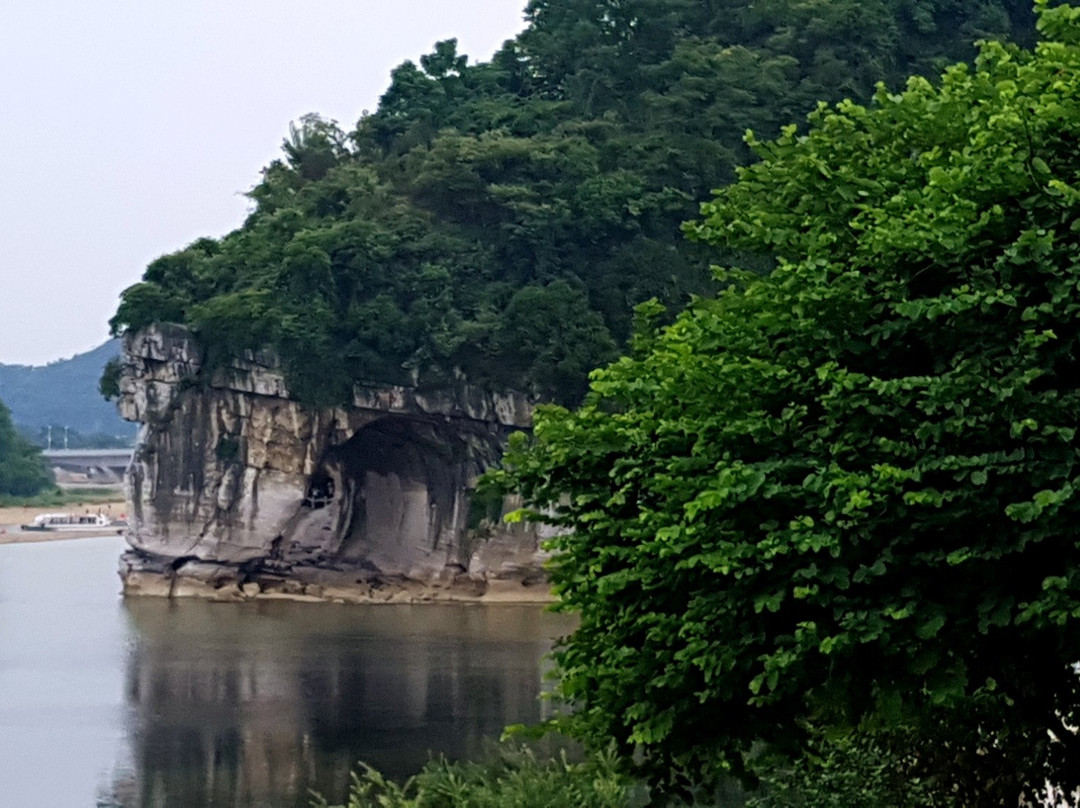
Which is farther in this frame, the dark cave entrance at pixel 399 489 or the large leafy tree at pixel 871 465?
the dark cave entrance at pixel 399 489

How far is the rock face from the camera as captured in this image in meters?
48.0

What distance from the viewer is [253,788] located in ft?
75.9

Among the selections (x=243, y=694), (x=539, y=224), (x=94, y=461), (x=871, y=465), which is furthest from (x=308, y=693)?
(x=94, y=461)

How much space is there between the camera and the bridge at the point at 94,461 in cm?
10031

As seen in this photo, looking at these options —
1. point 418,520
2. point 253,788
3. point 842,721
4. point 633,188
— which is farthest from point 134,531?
point 842,721

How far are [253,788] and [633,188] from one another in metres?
27.2

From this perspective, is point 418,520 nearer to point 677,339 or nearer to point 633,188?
point 633,188

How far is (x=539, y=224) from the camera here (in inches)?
1873

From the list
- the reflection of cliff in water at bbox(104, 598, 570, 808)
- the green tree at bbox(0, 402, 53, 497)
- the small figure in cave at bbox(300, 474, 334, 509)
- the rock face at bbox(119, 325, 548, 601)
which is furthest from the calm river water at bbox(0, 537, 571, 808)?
the green tree at bbox(0, 402, 53, 497)

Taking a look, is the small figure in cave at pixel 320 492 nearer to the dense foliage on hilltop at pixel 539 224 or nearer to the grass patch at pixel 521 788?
the dense foliage on hilltop at pixel 539 224

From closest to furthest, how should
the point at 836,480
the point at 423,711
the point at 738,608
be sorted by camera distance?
the point at 836,480 → the point at 738,608 → the point at 423,711

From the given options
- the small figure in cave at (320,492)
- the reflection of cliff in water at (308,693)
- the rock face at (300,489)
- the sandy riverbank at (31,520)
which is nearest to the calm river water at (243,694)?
the reflection of cliff in water at (308,693)

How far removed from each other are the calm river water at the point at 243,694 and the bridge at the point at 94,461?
52.4 metres

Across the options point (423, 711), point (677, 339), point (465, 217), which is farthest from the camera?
point (465, 217)
